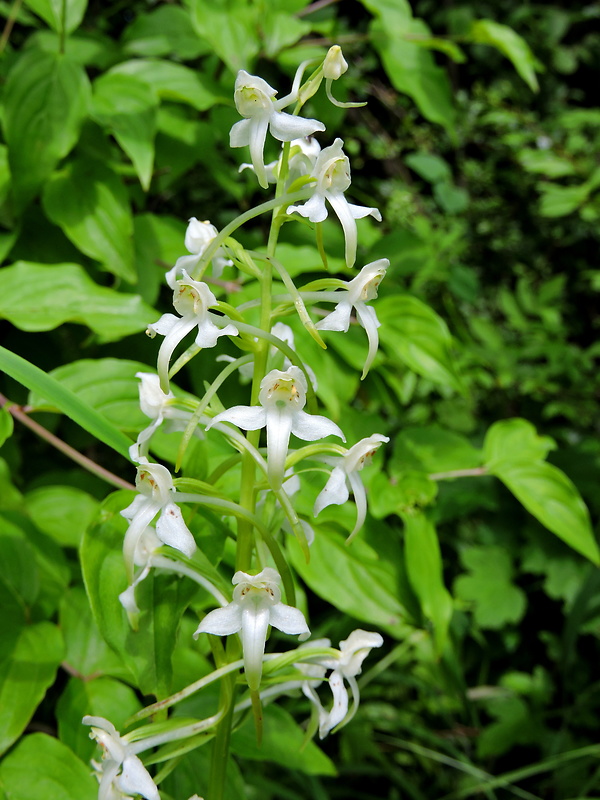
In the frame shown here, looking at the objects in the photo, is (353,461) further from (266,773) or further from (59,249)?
(266,773)

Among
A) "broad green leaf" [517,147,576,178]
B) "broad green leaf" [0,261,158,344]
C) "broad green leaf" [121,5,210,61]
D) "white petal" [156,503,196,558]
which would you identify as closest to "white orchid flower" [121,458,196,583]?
"white petal" [156,503,196,558]

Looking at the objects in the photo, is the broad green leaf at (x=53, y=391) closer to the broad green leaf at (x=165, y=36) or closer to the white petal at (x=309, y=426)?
the white petal at (x=309, y=426)

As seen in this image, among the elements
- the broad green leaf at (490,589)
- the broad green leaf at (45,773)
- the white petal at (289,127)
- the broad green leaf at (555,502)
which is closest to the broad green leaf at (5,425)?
the broad green leaf at (45,773)

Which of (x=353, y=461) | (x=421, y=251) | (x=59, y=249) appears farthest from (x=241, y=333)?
(x=421, y=251)

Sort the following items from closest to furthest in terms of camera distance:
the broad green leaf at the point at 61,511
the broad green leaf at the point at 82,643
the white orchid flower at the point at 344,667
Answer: the white orchid flower at the point at 344,667 < the broad green leaf at the point at 82,643 < the broad green leaf at the point at 61,511

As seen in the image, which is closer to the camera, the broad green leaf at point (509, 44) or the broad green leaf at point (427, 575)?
the broad green leaf at point (427, 575)

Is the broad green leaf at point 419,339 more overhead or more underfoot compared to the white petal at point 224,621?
more underfoot

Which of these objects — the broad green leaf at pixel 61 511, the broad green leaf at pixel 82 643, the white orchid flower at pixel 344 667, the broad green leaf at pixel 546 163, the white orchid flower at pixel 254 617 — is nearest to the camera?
the white orchid flower at pixel 254 617
